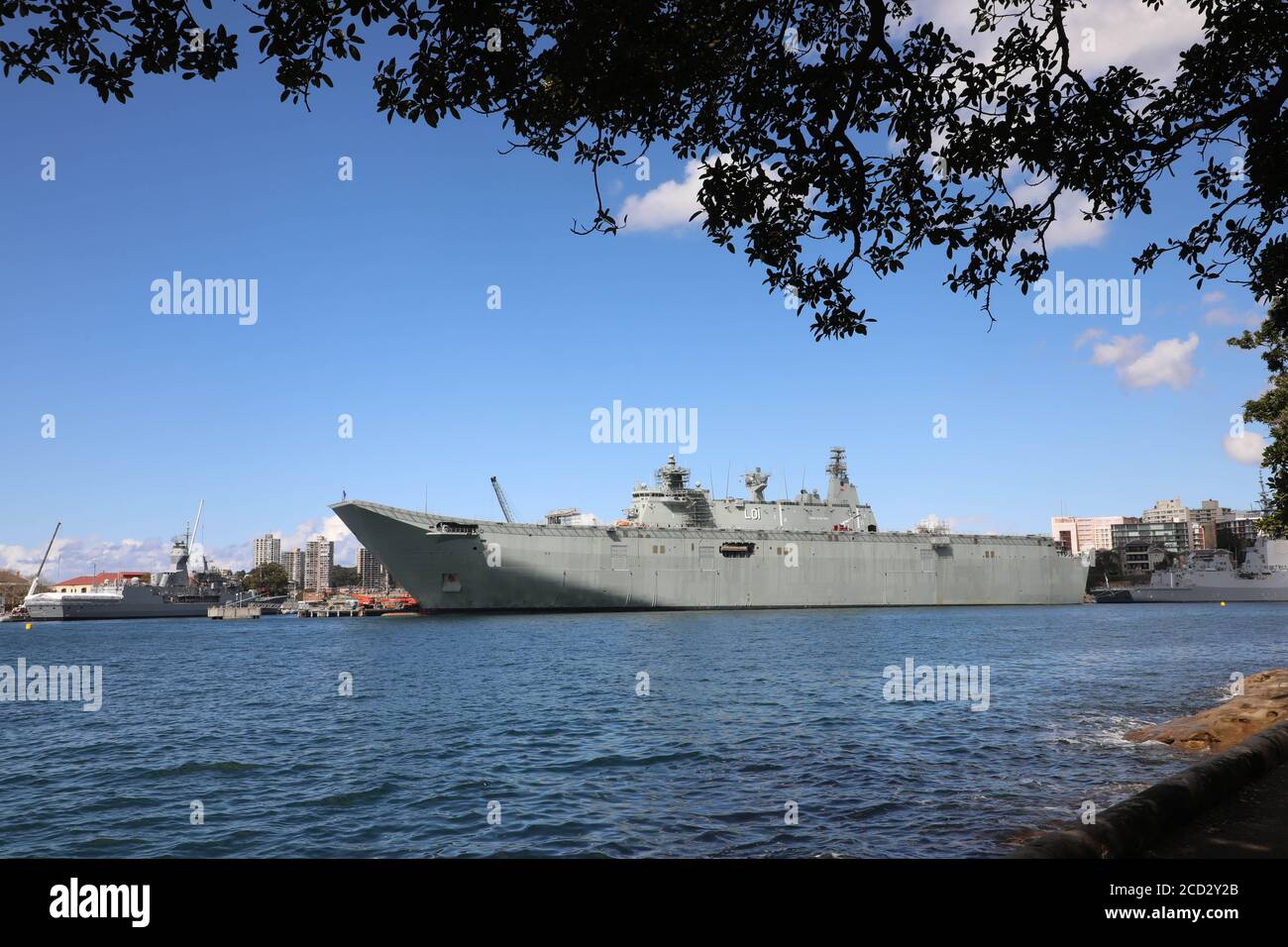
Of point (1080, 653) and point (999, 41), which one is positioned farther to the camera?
point (1080, 653)

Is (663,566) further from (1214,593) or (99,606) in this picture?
(99,606)

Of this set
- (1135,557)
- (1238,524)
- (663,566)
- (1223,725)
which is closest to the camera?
(1223,725)

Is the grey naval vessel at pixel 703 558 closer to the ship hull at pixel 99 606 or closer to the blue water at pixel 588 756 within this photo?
the blue water at pixel 588 756

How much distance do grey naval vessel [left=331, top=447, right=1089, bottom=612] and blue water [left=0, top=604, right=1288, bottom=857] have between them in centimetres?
2779

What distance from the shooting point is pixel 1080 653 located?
33.5 m

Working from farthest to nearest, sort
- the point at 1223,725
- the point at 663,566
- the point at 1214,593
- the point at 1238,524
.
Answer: the point at 1238,524 → the point at 1214,593 → the point at 663,566 → the point at 1223,725

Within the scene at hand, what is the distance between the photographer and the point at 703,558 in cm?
6669

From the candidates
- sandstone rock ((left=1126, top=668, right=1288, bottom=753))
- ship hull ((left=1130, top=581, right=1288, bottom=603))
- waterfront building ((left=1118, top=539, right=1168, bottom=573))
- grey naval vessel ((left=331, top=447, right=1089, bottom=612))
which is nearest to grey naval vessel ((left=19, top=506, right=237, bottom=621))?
grey naval vessel ((left=331, top=447, right=1089, bottom=612))

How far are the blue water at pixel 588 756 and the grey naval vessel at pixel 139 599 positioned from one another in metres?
82.1

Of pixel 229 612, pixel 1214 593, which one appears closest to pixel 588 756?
pixel 229 612

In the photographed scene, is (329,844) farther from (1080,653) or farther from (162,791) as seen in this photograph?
(1080,653)

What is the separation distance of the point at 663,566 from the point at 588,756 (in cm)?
5077
